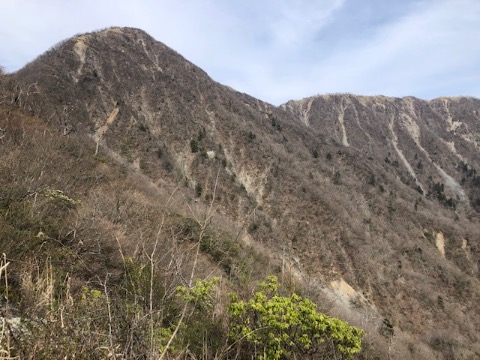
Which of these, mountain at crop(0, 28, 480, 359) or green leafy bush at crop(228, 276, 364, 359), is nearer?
green leafy bush at crop(228, 276, 364, 359)

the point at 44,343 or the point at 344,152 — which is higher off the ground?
the point at 344,152

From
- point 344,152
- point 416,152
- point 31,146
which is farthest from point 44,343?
point 416,152

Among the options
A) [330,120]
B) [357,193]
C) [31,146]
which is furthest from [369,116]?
[31,146]

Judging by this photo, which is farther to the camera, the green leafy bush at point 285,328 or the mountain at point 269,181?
the mountain at point 269,181

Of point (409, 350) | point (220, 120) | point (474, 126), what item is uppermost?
point (474, 126)

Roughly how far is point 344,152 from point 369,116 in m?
72.1

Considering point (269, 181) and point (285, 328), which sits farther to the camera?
point (269, 181)

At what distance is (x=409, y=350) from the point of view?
28203mm

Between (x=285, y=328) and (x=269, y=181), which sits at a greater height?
Result: (x=269, y=181)

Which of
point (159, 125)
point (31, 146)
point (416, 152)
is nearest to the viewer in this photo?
point (31, 146)

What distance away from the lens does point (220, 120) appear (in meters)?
54.8

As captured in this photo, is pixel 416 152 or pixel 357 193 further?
pixel 416 152

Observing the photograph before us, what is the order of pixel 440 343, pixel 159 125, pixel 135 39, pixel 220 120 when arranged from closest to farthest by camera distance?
pixel 440 343 < pixel 159 125 < pixel 220 120 < pixel 135 39

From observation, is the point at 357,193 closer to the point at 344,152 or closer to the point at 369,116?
the point at 344,152
